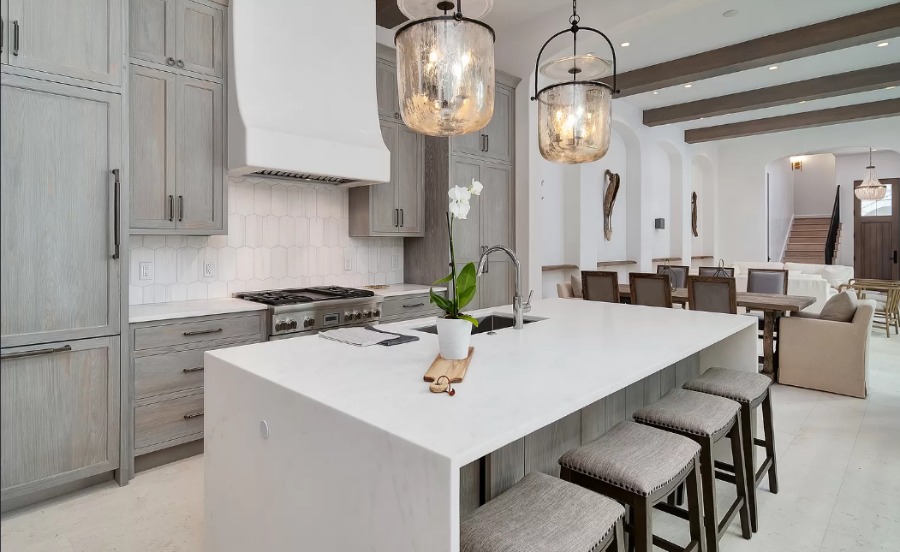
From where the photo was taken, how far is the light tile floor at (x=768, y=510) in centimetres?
225

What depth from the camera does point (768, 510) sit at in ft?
8.21

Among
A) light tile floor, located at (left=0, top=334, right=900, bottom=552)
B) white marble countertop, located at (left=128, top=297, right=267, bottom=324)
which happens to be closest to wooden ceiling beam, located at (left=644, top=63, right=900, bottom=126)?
light tile floor, located at (left=0, top=334, right=900, bottom=552)

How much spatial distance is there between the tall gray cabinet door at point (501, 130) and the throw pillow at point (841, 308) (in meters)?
3.05

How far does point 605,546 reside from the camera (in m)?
1.40

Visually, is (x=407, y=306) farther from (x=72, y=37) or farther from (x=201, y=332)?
(x=72, y=37)

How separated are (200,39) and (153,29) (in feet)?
0.83

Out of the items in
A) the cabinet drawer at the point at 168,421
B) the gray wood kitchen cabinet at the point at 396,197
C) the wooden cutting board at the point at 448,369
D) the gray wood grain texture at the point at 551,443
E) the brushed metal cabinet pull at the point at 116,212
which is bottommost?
the cabinet drawer at the point at 168,421

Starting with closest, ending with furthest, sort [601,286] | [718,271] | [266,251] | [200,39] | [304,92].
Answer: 1. [200,39]
2. [304,92]
3. [266,251]
4. [601,286]
5. [718,271]

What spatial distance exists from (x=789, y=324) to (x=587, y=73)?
3.25 meters

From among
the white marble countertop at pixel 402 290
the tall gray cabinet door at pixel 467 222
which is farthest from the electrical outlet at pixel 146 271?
the tall gray cabinet door at pixel 467 222

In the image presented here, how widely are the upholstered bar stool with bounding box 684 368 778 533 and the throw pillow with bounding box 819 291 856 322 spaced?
2449 mm

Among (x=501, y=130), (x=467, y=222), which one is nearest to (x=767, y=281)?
(x=501, y=130)

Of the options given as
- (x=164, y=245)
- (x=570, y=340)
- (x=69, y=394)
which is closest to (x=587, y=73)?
(x=570, y=340)

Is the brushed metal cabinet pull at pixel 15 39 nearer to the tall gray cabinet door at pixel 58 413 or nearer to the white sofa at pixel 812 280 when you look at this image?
the tall gray cabinet door at pixel 58 413
